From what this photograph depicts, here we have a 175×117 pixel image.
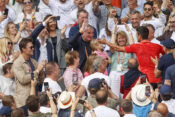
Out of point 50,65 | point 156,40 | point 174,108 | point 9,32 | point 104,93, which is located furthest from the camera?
point 9,32

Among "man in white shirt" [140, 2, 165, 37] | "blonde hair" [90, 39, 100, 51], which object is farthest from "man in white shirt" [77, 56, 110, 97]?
"man in white shirt" [140, 2, 165, 37]

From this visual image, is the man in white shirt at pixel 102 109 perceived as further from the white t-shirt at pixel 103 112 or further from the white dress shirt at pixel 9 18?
the white dress shirt at pixel 9 18

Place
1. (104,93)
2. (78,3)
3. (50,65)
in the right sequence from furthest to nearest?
1. (78,3)
2. (50,65)
3. (104,93)

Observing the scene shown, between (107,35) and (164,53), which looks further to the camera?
(107,35)

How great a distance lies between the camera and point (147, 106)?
8781 mm

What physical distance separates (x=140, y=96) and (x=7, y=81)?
9.72 ft

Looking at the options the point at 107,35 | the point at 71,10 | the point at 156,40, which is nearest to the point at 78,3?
the point at 71,10

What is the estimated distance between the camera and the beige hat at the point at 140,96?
28.3ft

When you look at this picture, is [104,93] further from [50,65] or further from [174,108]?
[50,65]

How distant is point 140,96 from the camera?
8.62m

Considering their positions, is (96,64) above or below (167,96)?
above

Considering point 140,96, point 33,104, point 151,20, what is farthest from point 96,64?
point 151,20

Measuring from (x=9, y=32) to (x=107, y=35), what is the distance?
7.85 feet

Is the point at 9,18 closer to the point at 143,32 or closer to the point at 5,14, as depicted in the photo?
the point at 5,14
